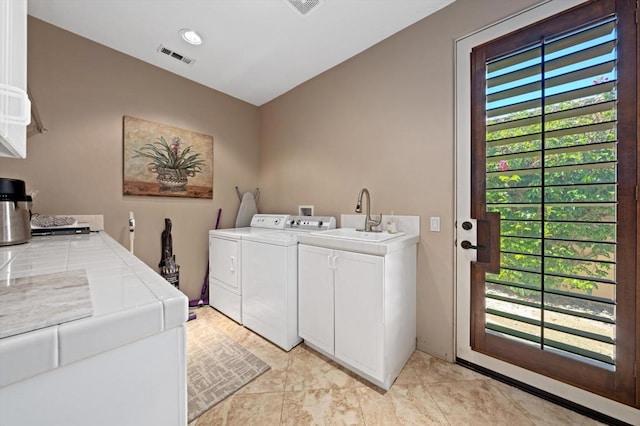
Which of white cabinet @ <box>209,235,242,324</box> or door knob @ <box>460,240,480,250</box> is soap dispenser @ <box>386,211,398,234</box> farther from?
white cabinet @ <box>209,235,242,324</box>

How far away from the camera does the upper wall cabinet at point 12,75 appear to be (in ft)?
1.42

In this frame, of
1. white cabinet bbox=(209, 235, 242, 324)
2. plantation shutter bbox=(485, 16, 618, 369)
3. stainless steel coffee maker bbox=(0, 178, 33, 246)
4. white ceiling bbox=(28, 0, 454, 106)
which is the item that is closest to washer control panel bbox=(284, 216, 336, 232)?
white cabinet bbox=(209, 235, 242, 324)

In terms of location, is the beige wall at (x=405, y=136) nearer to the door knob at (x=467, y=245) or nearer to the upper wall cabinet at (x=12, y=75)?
the door knob at (x=467, y=245)

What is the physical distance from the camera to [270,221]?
2828mm

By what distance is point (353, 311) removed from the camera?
1632 mm

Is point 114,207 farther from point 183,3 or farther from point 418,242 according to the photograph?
point 418,242

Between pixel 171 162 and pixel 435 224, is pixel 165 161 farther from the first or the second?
pixel 435 224

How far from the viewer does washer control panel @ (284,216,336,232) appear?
2.40 m

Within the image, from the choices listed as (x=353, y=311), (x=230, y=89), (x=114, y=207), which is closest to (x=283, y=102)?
(x=230, y=89)

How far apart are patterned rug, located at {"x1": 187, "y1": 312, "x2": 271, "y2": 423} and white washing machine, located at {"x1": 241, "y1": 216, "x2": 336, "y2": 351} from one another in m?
0.23

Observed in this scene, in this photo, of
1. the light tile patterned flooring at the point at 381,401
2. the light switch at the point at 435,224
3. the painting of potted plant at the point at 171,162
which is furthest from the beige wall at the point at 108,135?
the light switch at the point at 435,224

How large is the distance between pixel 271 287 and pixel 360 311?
0.81 metres

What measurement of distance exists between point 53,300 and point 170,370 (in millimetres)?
293

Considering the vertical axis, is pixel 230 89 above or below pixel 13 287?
above
